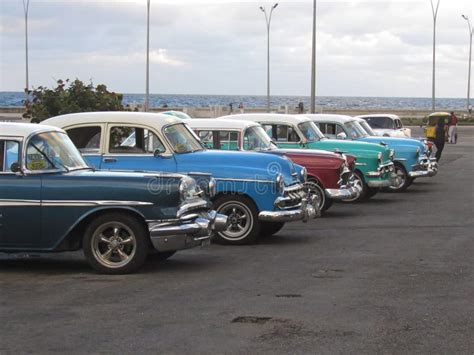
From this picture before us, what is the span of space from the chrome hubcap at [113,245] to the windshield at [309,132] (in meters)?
8.19

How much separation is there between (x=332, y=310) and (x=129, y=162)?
17.3ft

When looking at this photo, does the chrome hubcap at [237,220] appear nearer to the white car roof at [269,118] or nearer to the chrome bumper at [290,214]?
the chrome bumper at [290,214]

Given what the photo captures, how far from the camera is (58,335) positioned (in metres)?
6.72

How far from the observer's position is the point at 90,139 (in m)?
12.4

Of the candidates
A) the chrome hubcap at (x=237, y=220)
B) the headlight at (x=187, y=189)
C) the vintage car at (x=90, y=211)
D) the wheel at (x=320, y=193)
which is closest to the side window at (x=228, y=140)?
the wheel at (x=320, y=193)

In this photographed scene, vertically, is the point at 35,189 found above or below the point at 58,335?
above

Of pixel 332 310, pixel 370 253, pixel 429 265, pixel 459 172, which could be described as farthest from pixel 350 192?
pixel 459 172

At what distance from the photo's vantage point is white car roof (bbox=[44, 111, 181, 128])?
12.2 m

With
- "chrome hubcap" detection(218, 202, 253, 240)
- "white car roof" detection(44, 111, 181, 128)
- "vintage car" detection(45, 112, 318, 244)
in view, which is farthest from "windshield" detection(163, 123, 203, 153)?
"chrome hubcap" detection(218, 202, 253, 240)

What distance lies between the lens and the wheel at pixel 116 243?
370 inches

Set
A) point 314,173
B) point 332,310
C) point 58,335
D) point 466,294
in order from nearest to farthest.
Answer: point 58,335, point 332,310, point 466,294, point 314,173

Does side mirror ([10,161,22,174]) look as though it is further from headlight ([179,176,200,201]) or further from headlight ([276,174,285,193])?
headlight ([276,174,285,193])

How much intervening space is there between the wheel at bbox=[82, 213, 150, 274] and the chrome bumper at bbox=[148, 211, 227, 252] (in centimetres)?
15

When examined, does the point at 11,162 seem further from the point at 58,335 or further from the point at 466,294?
the point at 466,294
